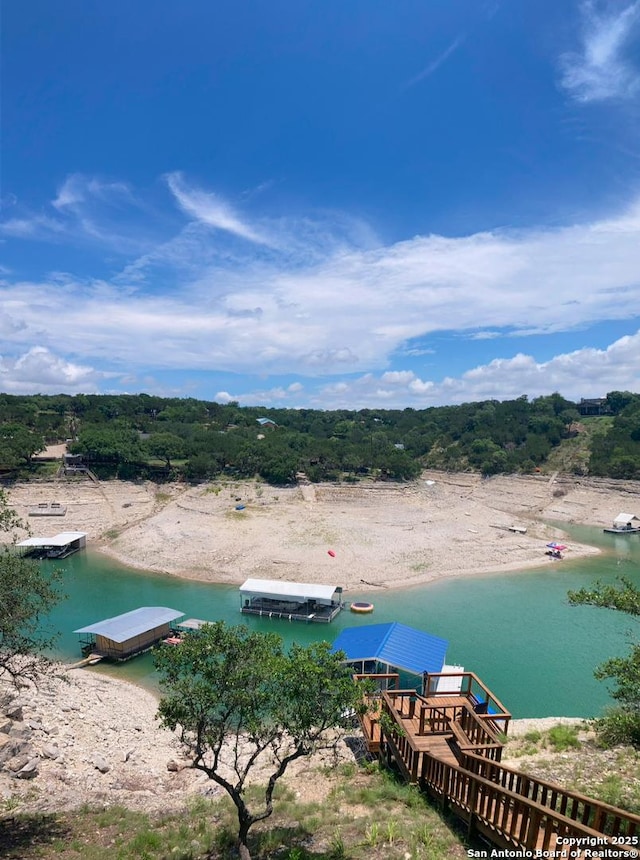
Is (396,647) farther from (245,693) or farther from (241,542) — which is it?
(241,542)

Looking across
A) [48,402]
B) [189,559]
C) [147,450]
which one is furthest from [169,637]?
[48,402]

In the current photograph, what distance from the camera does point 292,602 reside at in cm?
3750

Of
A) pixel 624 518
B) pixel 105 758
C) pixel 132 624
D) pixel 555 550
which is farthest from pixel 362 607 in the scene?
pixel 624 518

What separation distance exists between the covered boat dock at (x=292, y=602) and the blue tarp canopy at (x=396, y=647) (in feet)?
33.4

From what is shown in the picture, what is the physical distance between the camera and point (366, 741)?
17188 mm

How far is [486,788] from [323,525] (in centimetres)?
4407

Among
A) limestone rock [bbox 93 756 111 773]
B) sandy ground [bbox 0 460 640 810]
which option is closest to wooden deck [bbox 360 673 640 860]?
sandy ground [bbox 0 460 640 810]

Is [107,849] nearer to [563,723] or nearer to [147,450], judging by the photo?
[563,723]

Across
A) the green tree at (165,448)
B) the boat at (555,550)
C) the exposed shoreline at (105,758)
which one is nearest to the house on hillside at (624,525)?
the boat at (555,550)

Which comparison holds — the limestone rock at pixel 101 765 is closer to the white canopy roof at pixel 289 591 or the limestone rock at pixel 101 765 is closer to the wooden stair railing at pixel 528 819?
the wooden stair railing at pixel 528 819

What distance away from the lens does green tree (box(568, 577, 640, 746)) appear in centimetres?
1184

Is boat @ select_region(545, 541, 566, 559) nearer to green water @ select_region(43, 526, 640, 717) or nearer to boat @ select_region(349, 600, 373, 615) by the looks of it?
green water @ select_region(43, 526, 640, 717)

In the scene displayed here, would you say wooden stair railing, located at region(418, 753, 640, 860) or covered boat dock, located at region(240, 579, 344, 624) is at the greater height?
wooden stair railing, located at region(418, 753, 640, 860)

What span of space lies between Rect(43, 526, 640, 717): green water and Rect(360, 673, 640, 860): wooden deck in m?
9.26
